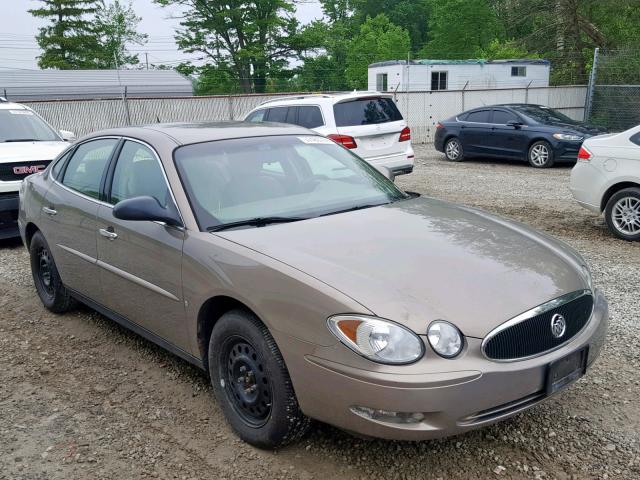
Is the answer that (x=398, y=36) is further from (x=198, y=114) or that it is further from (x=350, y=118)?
(x=350, y=118)

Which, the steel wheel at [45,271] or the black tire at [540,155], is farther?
the black tire at [540,155]

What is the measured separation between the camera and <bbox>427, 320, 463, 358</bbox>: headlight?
2605mm

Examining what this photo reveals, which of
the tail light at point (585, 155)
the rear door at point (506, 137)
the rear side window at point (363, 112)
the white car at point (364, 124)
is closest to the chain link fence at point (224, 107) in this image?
the rear door at point (506, 137)

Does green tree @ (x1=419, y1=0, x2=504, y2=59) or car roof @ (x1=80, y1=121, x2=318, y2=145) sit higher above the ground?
green tree @ (x1=419, y1=0, x2=504, y2=59)

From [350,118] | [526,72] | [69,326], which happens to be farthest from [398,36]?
[69,326]

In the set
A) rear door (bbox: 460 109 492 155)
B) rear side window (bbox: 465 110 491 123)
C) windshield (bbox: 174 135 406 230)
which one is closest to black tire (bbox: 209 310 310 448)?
windshield (bbox: 174 135 406 230)

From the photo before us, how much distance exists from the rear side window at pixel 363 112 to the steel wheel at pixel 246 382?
742 centimetres

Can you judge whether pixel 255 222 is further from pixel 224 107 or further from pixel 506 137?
pixel 224 107

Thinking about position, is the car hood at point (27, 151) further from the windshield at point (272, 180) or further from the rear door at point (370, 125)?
the windshield at point (272, 180)

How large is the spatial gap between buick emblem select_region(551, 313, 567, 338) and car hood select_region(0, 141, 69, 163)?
23.2ft

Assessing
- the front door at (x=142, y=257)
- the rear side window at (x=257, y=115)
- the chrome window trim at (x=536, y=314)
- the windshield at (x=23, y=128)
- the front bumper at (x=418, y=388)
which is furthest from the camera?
the rear side window at (x=257, y=115)

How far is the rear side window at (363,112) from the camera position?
10.3 meters

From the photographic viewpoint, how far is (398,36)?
5841 cm

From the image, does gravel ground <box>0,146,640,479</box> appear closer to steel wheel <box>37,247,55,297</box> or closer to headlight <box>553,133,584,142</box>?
steel wheel <box>37,247,55,297</box>
